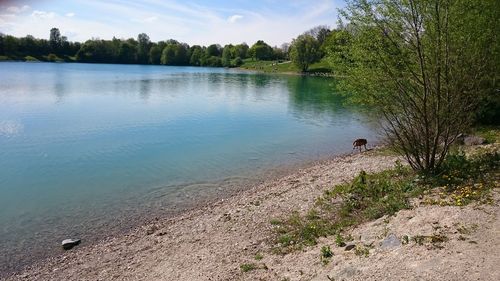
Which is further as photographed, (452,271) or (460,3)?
(460,3)

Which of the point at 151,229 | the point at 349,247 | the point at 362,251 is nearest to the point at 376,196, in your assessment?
the point at 349,247

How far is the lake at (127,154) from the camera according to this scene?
20.2 m

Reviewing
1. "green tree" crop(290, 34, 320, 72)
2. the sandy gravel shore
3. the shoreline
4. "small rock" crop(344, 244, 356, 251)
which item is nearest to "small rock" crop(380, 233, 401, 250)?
the sandy gravel shore

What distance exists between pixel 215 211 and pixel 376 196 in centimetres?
807

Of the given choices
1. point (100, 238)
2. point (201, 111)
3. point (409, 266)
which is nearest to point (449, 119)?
point (409, 266)

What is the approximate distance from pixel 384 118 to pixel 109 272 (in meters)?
13.6

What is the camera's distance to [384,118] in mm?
18516

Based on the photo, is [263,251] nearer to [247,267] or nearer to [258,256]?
[258,256]

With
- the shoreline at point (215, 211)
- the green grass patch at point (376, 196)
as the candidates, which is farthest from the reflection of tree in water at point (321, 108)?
the green grass patch at point (376, 196)

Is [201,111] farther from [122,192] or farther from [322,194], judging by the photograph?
[322,194]

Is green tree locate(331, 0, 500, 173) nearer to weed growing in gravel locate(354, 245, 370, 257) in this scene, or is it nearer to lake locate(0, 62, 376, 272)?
weed growing in gravel locate(354, 245, 370, 257)

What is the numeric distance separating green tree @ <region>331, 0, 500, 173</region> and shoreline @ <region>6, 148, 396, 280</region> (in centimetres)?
595

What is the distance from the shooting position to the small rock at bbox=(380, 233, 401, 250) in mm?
11079

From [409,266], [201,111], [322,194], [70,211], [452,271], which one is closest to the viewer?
[452,271]
